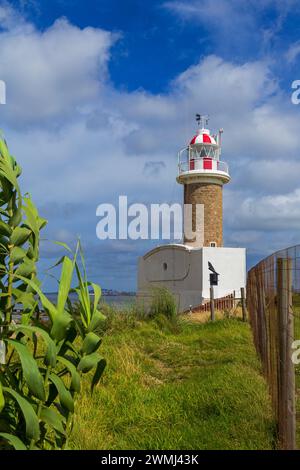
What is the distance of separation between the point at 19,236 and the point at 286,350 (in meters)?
2.02

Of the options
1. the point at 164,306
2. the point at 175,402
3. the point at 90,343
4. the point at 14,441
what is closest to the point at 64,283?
the point at 90,343

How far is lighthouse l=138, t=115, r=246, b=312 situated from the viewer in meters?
23.6

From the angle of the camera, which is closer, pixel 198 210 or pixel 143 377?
pixel 143 377

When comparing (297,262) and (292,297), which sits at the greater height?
(297,262)

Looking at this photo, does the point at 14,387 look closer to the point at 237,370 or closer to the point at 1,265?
the point at 1,265

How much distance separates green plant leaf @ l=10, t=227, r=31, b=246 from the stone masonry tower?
22518 millimetres

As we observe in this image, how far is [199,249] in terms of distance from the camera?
2348 cm

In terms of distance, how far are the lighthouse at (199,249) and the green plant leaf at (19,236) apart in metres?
20.6

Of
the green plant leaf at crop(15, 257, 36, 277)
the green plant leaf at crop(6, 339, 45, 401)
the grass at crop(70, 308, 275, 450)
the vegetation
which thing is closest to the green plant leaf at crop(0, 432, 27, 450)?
the vegetation

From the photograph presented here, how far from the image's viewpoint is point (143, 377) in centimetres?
636

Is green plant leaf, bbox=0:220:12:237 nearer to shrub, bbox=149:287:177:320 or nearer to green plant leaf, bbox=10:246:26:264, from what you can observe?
green plant leaf, bbox=10:246:26:264

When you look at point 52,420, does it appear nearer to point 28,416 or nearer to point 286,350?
point 28,416

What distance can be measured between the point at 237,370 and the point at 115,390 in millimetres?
1630
